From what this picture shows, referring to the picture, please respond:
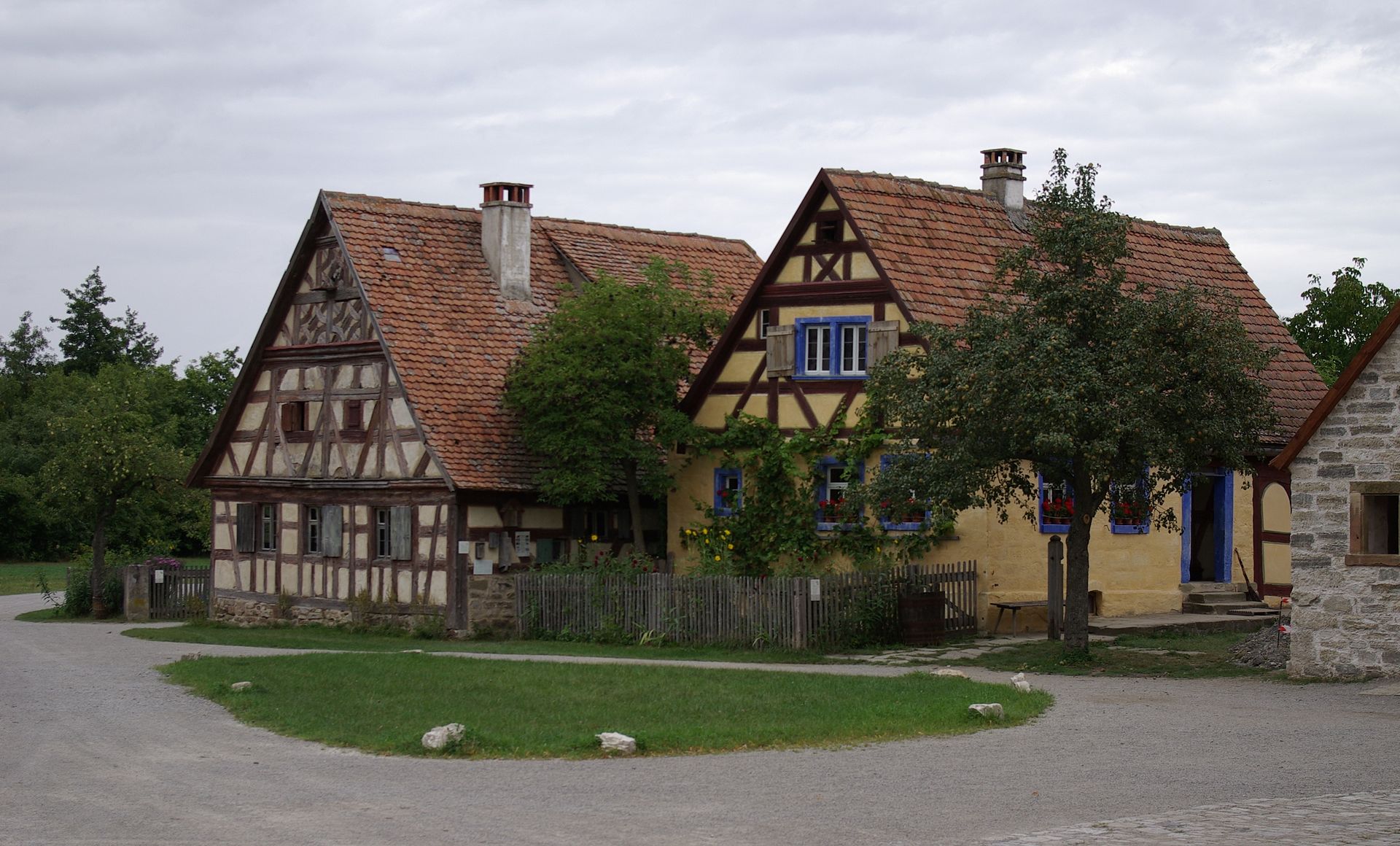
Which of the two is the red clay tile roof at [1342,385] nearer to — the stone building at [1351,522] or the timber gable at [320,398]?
the stone building at [1351,522]

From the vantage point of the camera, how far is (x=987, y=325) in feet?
74.6

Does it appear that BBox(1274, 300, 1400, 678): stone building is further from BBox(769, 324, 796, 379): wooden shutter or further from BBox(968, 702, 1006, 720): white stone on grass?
BBox(769, 324, 796, 379): wooden shutter

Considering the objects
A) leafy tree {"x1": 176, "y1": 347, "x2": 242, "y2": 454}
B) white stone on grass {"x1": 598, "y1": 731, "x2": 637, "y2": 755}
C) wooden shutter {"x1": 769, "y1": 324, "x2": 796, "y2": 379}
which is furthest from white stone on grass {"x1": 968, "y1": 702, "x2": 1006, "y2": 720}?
leafy tree {"x1": 176, "y1": 347, "x2": 242, "y2": 454}

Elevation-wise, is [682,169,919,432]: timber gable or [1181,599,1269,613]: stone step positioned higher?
[682,169,919,432]: timber gable

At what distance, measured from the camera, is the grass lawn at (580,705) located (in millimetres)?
15594

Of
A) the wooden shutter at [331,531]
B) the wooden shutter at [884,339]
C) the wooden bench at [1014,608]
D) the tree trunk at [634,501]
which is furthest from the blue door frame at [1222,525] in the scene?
the wooden shutter at [331,531]

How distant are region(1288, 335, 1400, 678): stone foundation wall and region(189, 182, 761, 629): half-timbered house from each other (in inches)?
549

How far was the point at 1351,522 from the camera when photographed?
20859 mm

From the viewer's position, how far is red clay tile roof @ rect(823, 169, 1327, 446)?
29.1 metres

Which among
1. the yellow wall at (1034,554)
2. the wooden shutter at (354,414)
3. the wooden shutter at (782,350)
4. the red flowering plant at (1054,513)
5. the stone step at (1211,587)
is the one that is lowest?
the stone step at (1211,587)

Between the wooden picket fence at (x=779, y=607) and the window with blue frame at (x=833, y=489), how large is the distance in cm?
211

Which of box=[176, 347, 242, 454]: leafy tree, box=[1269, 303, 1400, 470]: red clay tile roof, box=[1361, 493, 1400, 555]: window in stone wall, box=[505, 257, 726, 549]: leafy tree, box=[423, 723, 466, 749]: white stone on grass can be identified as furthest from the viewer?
box=[176, 347, 242, 454]: leafy tree

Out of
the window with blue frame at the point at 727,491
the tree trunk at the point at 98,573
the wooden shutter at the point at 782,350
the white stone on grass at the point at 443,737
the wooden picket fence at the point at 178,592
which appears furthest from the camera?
the tree trunk at the point at 98,573

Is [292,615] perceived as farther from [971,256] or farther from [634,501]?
[971,256]
